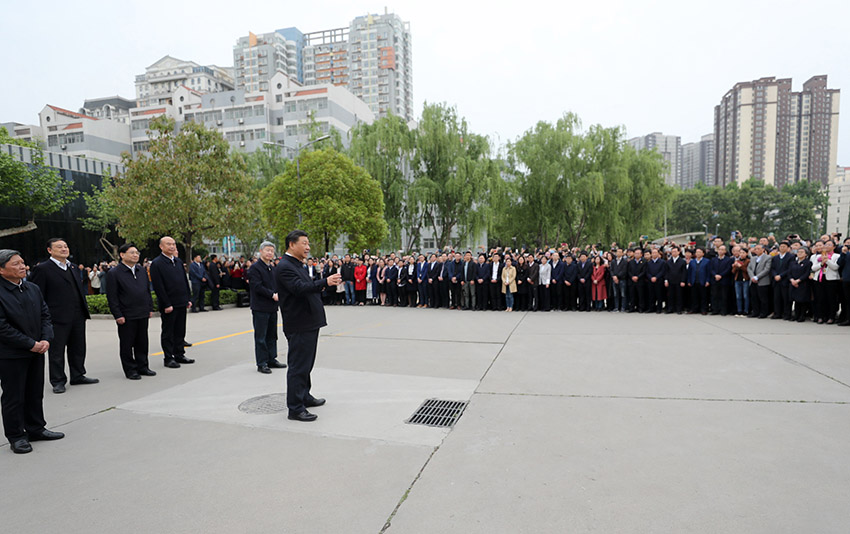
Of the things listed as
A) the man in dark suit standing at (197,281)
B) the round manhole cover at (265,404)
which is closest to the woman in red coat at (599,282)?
the round manhole cover at (265,404)

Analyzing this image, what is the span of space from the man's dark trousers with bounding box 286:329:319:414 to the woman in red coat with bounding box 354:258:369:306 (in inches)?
490

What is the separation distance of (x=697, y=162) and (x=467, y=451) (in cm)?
17909

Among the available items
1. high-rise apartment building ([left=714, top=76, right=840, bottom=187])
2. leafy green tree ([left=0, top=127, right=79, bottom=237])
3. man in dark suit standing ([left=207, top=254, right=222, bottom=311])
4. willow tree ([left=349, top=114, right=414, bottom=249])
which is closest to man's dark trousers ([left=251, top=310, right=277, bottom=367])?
man in dark suit standing ([left=207, top=254, right=222, bottom=311])

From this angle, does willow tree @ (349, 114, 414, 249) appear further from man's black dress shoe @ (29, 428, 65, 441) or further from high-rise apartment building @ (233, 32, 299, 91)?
high-rise apartment building @ (233, 32, 299, 91)

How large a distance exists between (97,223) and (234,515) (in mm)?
36220

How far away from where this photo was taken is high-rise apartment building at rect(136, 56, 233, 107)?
119562 mm

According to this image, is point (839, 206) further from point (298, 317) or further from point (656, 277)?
point (298, 317)

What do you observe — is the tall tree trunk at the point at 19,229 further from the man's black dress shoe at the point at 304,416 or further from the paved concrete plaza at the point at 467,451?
the man's black dress shoe at the point at 304,416

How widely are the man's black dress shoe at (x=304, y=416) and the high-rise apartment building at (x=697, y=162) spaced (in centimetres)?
15895

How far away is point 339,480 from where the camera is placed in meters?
3.57

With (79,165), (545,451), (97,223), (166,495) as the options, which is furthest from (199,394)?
(79,165)

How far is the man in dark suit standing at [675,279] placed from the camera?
A: 1301 centimetres

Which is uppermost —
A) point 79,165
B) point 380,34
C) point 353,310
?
point 380,34

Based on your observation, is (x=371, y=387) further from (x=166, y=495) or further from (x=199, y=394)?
(x=166, y=495)
